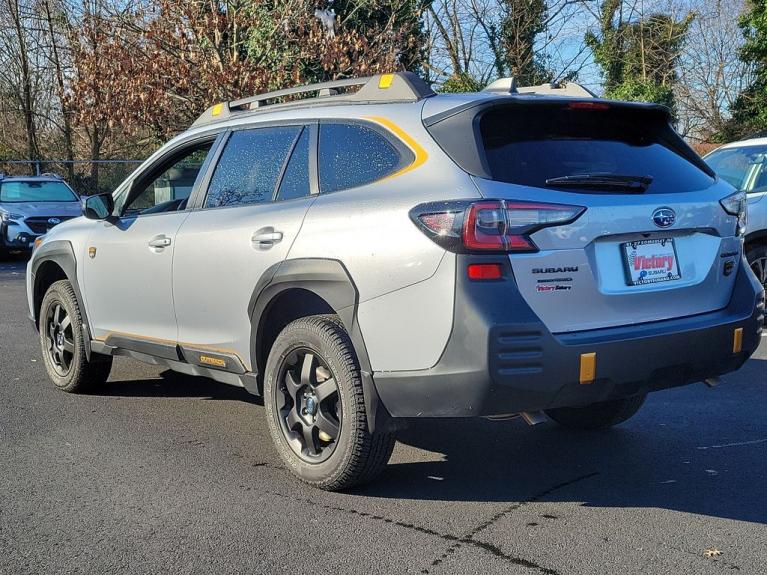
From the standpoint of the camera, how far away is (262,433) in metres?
5.41

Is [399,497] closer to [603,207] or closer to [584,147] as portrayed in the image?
[603,207]

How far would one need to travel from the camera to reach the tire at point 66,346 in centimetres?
630

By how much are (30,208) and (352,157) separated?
1507 cm

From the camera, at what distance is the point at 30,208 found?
1788 cm

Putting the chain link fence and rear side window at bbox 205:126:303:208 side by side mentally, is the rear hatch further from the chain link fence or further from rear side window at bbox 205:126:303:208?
the chain link fence

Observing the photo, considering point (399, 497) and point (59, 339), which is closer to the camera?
point (399, 497)

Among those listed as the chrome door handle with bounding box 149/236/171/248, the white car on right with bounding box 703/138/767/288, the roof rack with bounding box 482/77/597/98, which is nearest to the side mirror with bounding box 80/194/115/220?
the chrome door handle with bounding box 149/236/171/248

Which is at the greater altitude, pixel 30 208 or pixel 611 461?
pixel 30 208

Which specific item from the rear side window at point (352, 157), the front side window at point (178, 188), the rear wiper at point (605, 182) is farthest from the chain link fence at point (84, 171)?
the rear wiper at point (605, 182)

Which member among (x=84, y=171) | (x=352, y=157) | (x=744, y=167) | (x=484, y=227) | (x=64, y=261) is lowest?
(x=84, y=171)

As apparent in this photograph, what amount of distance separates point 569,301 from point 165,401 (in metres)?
3.42

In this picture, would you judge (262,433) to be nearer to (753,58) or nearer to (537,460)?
(537,460)

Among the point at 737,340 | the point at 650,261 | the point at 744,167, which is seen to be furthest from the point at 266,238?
the point at 744,167

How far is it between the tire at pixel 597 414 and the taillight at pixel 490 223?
1.81m
